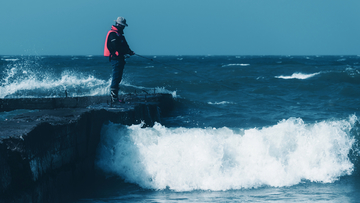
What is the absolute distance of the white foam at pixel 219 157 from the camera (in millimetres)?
5332

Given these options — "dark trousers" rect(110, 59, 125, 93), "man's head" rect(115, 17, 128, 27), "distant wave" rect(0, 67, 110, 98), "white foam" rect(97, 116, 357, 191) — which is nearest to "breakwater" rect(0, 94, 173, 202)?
"white foam" rect(97, 116, 357, 191)

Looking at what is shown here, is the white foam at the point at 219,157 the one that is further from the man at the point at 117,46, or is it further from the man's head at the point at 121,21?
the man's head at the point at 121,21

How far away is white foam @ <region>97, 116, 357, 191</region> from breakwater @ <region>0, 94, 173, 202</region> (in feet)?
1.38

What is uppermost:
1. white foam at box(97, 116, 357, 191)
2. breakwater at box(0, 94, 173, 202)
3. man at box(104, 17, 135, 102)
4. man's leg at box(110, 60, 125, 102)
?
man at box(104, 17, 135, 102)

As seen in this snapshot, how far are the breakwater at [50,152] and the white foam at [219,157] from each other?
1.38 feet

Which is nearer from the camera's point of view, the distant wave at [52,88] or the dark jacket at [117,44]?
the dark jacket at [117,44]

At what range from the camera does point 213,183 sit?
17.1 ft

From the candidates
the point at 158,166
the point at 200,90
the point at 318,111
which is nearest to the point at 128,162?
the point at 158,166

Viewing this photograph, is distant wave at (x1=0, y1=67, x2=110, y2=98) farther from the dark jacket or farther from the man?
the dark jacket

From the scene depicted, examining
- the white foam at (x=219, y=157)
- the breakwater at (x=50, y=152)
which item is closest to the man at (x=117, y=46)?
Answer: the breakwater at (x=50, y=152)

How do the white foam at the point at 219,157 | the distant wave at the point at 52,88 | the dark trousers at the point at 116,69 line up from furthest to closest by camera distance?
the distant wave at the point at 52,88 < the dark trousers at the point at 116,69 < the white foam at the point at 219,157

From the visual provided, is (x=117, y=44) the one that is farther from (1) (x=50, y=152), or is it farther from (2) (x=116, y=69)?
(1) (x=50, y=152)

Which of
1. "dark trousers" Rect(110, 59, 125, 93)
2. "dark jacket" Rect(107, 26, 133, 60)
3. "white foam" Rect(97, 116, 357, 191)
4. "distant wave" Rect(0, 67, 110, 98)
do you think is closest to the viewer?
"white foam" Rect(97, 116, 357, 191)

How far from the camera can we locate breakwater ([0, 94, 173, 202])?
3502 mm
